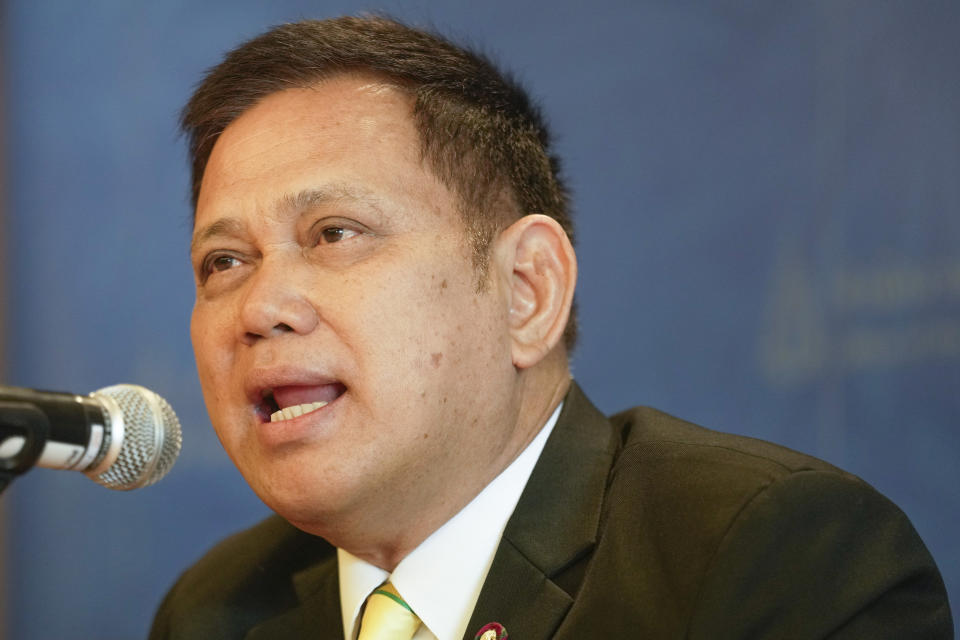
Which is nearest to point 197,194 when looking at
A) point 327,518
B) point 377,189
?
point 377,189

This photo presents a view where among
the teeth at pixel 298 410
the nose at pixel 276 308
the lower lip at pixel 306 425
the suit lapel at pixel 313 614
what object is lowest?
the suit lapel at pixel 313 614

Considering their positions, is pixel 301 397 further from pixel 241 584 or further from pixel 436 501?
pixel 241 584

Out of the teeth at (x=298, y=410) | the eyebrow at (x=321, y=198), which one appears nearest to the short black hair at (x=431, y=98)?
the eyebrow at (x=321, y=198)

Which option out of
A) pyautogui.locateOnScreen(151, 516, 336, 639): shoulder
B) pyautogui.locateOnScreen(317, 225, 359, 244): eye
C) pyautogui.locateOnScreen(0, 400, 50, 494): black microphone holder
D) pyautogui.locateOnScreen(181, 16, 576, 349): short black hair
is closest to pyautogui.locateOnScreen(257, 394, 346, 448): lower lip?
pyautogui.locateOnScreen(317, 225, 359, 244): eye

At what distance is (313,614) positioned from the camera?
2.00 meters

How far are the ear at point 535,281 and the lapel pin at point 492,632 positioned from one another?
0.44 meters

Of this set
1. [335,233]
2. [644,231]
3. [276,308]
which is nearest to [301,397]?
[276,308]

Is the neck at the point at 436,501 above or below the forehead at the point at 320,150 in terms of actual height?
below

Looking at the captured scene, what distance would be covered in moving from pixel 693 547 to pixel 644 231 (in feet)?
4.44

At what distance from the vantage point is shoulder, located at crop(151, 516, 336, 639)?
207 cm

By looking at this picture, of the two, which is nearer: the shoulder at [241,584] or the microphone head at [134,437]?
the microphone head at [134,437]

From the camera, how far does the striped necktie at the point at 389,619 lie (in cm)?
170

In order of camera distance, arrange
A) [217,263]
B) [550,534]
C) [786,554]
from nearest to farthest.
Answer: [786,554], [550,534], [217,263]

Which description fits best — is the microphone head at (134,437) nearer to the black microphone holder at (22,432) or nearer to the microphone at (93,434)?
the microphone at (93,434)
